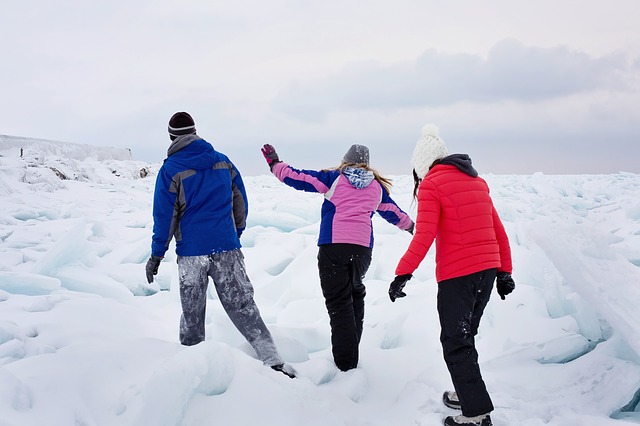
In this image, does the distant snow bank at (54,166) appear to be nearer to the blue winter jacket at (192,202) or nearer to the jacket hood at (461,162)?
the blue winter jacket at (192,202)

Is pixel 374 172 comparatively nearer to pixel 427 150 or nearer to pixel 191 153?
pixel 427 150

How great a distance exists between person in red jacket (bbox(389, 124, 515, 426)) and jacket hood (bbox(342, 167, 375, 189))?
0.64m

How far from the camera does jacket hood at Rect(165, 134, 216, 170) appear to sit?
276 centimetres

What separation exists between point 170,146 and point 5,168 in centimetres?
1360

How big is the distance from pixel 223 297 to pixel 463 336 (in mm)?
1385

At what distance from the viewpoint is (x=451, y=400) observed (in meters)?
2.67

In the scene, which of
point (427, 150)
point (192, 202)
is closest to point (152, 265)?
point (192, 202)

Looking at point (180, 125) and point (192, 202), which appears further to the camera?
point (180, 125)


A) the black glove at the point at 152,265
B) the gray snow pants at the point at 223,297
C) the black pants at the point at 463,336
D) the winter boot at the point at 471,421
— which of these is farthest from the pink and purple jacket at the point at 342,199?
the winter boot at the point at 471,421

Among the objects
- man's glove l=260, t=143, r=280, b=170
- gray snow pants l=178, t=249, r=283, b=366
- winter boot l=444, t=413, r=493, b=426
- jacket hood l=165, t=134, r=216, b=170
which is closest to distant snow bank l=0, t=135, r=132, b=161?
man's glove l=260, t=143, r=280, b=170

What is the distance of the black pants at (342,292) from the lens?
3055 mm

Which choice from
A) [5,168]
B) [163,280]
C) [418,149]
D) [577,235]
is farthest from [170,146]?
[5,168]

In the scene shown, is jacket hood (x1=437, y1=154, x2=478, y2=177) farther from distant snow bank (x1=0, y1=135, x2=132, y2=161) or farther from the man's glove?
distant snow bank (x1=0, y1=135, x2=132, y2=161)

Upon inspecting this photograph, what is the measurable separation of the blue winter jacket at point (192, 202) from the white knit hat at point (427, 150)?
1146 millimetres
